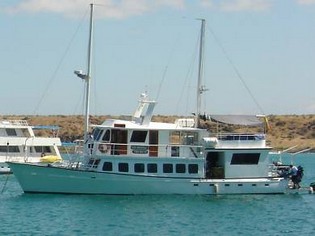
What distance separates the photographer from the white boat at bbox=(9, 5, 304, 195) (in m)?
50.4

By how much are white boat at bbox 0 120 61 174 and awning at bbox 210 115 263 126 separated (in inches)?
853

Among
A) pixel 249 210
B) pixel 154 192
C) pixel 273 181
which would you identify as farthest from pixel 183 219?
pixel 273 181

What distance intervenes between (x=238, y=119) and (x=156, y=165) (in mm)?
6673

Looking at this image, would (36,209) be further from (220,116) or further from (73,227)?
(220,116)

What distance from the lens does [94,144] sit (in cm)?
5069

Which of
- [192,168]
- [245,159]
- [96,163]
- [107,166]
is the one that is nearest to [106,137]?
[96,163]

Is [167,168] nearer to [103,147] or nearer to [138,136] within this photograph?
[138,136]

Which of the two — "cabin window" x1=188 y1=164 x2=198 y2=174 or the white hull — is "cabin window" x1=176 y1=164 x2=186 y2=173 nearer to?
"cabin window" x1=188 y1=164 x2=198 y2=174

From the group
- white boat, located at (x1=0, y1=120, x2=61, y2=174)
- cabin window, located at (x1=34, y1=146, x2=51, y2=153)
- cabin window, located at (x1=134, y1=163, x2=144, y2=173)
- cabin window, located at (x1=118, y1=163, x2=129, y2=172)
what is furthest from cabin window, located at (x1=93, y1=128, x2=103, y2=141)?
cabin window, located at (x1=34, y1=146, x2=51, y2=153)

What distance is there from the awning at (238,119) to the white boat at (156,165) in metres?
1.39

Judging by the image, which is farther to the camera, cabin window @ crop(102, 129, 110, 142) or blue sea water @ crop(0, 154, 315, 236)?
cabin window @ crop(102, 129, 110, 142)

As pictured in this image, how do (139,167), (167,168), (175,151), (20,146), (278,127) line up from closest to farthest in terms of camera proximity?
(139,167) < (167,168) < (175,151) < (20,146) < (278,127)

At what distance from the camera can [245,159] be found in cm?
5228

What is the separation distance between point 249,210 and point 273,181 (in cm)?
672
